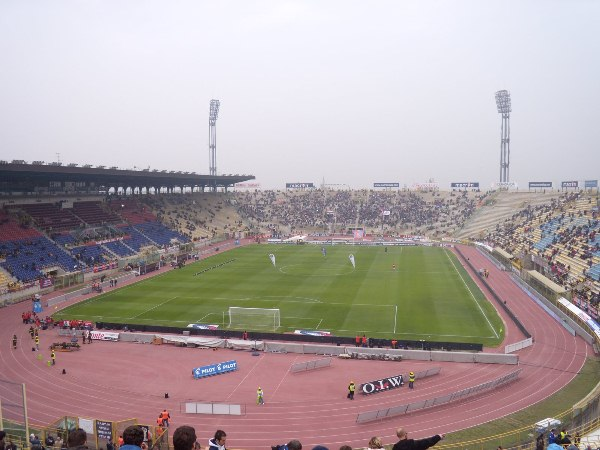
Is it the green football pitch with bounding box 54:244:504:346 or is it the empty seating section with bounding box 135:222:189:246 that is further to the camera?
the empty seating section with bounding box 135:222:189:246

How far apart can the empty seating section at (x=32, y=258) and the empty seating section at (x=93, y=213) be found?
11.5m

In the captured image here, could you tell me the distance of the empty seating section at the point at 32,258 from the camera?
48875 millimetres

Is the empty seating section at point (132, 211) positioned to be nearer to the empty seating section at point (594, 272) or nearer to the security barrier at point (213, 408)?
the security barrier at point (213, 408)

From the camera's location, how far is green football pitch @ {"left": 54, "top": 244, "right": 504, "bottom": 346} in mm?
35594

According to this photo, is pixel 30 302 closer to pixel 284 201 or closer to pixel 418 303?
pixel 418 303

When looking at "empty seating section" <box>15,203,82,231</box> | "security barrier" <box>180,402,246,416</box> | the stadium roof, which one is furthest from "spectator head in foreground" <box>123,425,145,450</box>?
"empty seating section" <box>15,203,82,231</box>

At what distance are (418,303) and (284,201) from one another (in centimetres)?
9279

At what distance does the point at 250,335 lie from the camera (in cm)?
3300

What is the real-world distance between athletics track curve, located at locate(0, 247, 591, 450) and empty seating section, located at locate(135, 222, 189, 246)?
4132 cm

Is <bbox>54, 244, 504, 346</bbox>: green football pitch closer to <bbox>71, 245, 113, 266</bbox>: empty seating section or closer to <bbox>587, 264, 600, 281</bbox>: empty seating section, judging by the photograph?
<bbox>71, 245, 113, 266</bbox>: empty seating section

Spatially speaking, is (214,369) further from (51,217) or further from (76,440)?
(51,217)

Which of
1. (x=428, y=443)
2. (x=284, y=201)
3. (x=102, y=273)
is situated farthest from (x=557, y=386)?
(x=284, y=201)

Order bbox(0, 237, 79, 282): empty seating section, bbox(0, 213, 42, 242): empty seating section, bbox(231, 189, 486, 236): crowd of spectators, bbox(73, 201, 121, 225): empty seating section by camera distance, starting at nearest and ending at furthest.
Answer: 1. bbox(0, 237, 79, 282): empty seating section
2. bbox(0, 213, 42, 242): empty seating section
3. bbox(73, 201, 121, 225): empty seating section
4. bbox(231, 189, 486, 236): crowd of spectators

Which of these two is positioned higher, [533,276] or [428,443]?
[428,443]
